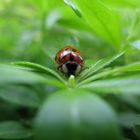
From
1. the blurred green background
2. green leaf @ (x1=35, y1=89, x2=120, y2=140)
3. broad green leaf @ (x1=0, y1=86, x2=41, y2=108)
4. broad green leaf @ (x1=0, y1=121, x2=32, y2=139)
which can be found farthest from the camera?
the blurred green background

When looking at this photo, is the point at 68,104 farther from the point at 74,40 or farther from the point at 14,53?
the point at 14,53

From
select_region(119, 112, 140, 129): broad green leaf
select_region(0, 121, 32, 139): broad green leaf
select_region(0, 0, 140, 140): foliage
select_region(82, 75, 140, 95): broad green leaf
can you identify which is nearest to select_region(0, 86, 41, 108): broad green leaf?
select_region(0, 0, 140, 140): foliage

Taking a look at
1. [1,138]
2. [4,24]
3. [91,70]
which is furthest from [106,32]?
[4,24]

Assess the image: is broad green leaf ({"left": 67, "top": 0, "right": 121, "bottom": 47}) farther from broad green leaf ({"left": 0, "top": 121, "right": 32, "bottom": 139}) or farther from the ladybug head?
broad green leaf ({"left": 0, "top": 121, "right": 32, "bottom": 139})

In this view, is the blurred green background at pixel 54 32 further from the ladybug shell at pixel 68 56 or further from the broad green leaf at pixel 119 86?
the broad green leaf at pixel 119 86

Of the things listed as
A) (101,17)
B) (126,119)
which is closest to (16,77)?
(101,17)

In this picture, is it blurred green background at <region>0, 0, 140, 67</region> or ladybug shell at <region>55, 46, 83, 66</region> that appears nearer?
ladybug shell at <region>55, 46, 83, 66</region>
